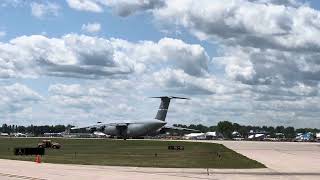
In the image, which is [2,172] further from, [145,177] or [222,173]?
[222,173]

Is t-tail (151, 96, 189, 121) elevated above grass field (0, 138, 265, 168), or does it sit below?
above

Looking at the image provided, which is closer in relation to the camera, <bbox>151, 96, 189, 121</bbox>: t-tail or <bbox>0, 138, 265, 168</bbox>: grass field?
<bbox>0, 138, 265, 168</bbox>: grass field

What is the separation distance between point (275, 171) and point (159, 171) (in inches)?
281

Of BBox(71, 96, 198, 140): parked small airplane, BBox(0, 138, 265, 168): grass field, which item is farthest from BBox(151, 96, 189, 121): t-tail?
BBox(0, 138, 265, 168): grass field

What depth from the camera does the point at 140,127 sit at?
153 meters

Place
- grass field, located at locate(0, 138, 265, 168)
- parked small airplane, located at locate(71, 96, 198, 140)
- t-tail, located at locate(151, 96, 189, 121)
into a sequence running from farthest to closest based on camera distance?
t-tail, located at locate(151, 96, 189, 121)
parked small airplane, located at locate(71, 96, 198, 140)
grass field, located at locate(0, 138, 265, 168)

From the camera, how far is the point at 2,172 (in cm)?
3089

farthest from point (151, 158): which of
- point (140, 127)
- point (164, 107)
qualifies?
point (164, 107)

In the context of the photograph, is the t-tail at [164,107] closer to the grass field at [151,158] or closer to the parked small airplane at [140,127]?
the parked small airplane at [140,127]

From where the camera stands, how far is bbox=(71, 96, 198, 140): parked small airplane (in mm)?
149375

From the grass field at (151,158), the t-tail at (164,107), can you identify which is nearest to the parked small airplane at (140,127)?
the t-tail at (164,107)

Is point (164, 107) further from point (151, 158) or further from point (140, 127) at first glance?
point (151, 158)

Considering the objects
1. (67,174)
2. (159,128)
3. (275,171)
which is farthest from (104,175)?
(159,128)

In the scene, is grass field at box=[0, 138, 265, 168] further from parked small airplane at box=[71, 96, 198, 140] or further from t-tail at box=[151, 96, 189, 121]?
t-tail at box=[151, 96, 189, 121]
